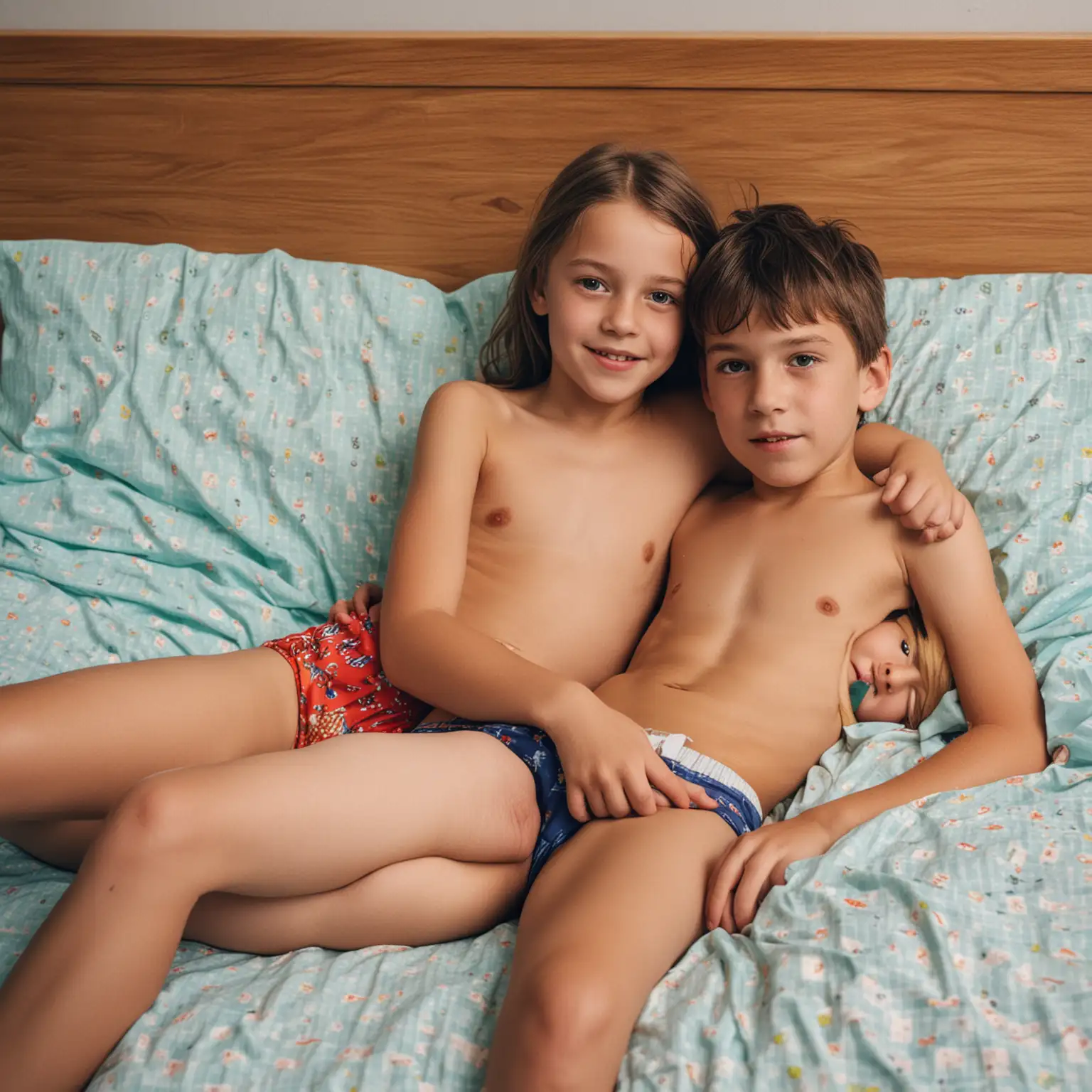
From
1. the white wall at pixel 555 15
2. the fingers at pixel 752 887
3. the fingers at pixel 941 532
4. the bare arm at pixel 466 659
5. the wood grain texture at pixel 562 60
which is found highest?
the white wall at pixel 555 15

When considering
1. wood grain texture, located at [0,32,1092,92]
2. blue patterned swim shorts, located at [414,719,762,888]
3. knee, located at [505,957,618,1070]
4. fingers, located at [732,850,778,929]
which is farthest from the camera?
wood grain texture, located at [0,32,1092,92]

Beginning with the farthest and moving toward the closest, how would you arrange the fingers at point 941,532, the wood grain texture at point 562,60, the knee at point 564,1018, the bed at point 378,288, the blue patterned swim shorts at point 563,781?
the wood grain texture at point 562,60, the bed at point 378,288, the fingers at point 941,532, the blue patterned swim shorts at point 563,781, the knee at point 564,1018

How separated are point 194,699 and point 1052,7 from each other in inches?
58.1

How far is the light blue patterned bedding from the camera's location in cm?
81

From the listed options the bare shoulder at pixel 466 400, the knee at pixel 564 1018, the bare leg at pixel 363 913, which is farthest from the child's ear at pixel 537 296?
the knee at pixel 564 1018

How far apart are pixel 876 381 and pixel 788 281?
19 cm

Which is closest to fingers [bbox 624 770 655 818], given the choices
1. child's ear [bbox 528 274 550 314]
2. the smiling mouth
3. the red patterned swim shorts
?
the red patterned swim shorts

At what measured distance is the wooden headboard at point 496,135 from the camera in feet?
5.16

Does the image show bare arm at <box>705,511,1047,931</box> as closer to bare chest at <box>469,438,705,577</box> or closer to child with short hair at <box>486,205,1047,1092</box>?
child with short hair at <box>486,205,1047,1092</box>

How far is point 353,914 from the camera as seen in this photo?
98 cm

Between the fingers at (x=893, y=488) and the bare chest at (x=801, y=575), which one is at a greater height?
the fingers at (x=893, y=488)

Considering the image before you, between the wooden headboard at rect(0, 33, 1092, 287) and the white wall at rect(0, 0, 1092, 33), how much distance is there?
57 millimetres

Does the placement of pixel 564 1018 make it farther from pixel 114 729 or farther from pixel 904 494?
pixel 904 494

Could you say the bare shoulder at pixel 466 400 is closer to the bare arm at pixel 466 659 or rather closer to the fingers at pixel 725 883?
the bare arm at pixel 466 659
